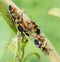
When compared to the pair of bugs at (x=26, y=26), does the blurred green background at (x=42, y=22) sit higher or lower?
higher

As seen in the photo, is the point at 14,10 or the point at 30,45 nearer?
the point at 14,10

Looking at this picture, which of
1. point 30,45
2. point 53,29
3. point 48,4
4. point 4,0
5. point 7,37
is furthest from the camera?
point 48,4

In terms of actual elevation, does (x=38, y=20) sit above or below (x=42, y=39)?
above

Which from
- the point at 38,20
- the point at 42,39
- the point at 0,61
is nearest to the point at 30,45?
the point at 0,61

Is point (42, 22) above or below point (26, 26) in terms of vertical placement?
above

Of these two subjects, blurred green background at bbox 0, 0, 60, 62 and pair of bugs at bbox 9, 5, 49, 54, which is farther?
blurred green background at bbox 0, 0, 60, 62

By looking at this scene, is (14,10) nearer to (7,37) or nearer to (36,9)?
(7,37)

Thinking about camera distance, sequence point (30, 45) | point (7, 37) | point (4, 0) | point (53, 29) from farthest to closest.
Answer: point (53, 29) < point (30, 45) < point (7, 37) < point (4, 0)

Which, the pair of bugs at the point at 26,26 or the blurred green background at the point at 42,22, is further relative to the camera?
the blurred green background at the point at 42,22

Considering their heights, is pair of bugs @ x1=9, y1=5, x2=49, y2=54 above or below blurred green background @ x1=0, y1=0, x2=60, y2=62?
below

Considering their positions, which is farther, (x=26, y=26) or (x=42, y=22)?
(x=42, y=22)

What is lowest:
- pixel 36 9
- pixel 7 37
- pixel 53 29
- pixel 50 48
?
pixel 50 48
